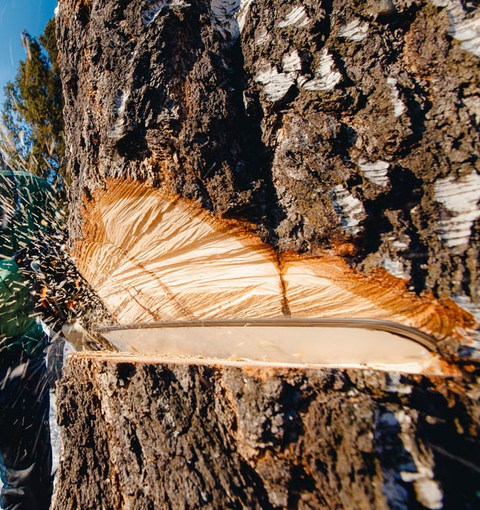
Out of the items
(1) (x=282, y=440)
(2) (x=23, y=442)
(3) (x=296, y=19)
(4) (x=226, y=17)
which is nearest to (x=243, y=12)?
(4) (x=226, y=17)

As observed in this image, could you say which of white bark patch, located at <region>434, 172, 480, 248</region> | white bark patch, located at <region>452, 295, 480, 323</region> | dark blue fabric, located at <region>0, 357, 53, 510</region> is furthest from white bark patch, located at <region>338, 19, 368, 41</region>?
dark blue fabric, located at <region>0, 357, 53, 510</region>

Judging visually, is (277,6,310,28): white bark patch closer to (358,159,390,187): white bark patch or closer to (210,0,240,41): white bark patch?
(210,0,240,41): white bark patch

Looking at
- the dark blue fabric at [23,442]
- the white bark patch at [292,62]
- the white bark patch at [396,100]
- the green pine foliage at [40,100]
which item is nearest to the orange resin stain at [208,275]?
the white bark patch at [396,100]

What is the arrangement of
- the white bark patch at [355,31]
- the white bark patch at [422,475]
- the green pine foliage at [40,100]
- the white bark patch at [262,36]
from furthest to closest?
the green pine foliage at [40,100] → the white bark patch at [262,36] → the white bark patch at [355,31] → the white bark patch at [422,475]

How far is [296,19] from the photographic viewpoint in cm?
102

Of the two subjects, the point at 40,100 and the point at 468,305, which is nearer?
the point at 468,305

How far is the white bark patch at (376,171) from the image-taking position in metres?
0.90

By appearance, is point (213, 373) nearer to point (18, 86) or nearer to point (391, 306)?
point (391, 306)

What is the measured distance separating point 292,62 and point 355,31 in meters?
0.17

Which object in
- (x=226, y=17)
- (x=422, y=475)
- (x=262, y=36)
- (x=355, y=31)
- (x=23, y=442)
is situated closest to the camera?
(x=422, y=475)

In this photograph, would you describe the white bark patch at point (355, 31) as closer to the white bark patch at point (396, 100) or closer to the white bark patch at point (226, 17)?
the white bark patch at point (396, 100)

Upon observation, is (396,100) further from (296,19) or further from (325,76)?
(296,19)

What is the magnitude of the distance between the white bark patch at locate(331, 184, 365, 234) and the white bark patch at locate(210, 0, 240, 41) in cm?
62

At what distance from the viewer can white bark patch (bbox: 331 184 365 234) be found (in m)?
0.91
